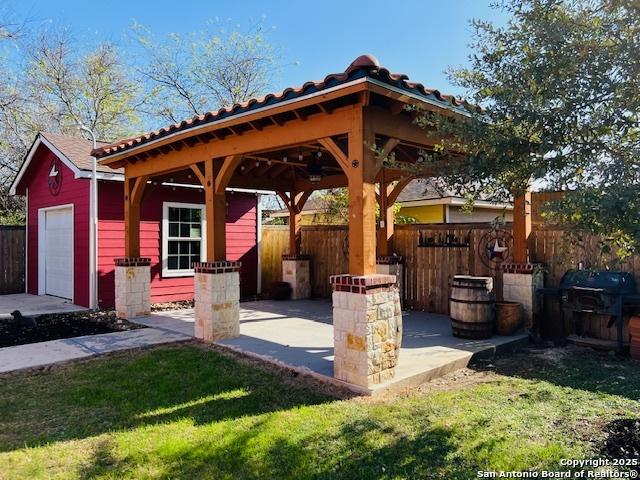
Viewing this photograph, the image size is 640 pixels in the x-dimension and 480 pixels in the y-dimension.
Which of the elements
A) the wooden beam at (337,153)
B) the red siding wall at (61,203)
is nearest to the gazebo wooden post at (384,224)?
the wooden beam at (337,153)

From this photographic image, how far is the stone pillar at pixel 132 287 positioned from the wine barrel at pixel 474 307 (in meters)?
5.57

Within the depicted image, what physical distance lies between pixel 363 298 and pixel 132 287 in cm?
556

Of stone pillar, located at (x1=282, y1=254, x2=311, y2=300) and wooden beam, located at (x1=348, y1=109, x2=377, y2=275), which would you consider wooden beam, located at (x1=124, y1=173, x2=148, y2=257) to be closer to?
stone pillar, located at (x1=282, y1=254, x2=311, y2=300)

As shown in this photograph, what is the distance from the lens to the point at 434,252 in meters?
8.57

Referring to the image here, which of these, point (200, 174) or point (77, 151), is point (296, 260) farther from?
point (77, 151)

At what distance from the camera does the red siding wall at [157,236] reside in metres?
9.41

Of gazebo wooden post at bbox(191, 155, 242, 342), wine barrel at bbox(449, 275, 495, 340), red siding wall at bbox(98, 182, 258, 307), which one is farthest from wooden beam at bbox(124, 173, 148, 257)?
wine barrel at bbox(449, 275, 495, 340)

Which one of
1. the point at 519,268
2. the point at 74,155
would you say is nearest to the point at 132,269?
the point at 74,155

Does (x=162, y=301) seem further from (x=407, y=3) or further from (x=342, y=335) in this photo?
(x=407, y=3)

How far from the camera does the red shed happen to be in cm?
948

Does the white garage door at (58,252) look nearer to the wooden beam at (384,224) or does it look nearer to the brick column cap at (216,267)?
the brick column cap at (216,267)

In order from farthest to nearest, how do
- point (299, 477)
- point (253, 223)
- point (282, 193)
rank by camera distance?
point (253, 223), point (282, 193), point (299, 477)

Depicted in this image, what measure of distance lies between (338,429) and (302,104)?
3.11 metres

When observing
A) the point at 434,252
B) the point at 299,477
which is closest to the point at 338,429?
the point at 299,477
